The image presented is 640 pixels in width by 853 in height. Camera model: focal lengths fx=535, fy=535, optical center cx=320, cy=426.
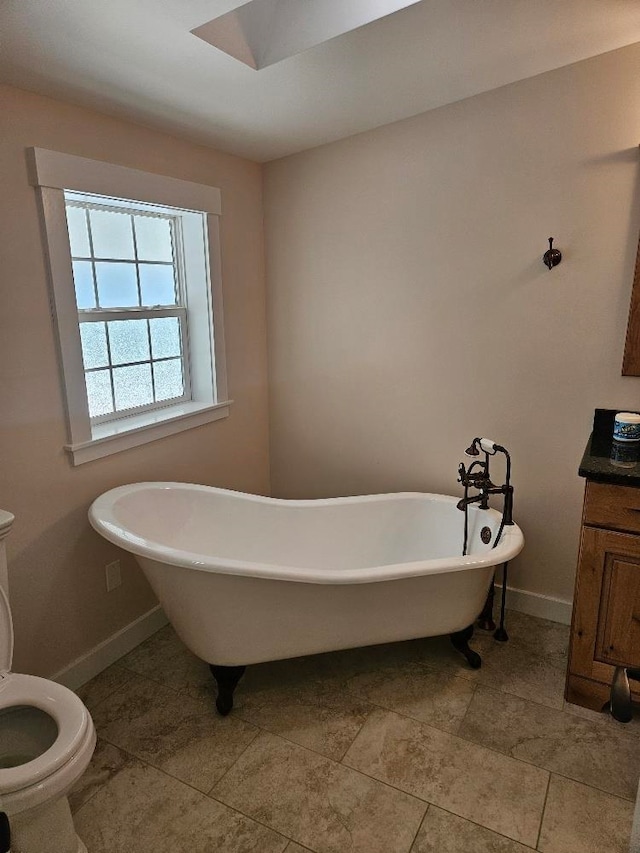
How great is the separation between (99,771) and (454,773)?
1.15m

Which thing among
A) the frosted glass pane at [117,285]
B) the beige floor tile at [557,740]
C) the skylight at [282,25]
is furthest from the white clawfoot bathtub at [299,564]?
the skylight at [282,25]

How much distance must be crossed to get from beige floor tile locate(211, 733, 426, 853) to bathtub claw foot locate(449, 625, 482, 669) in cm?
68

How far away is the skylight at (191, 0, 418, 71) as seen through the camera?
63.0 inches

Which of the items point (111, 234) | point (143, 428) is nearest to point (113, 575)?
point (143, 428)

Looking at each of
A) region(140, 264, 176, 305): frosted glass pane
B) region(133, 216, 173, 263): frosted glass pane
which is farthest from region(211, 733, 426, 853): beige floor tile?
region(133, 216, 173, 263): frosted glass pane

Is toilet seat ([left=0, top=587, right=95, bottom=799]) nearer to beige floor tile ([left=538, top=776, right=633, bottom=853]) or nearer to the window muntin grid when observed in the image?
the window muntin grid

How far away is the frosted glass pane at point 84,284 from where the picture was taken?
2.15m

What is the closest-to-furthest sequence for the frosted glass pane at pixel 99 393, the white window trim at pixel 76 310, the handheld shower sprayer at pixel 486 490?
the white window trim at pixel 76 310
the handheld shower sprayer at pixel 486 490
the frosted glass pane at pixel 99 393

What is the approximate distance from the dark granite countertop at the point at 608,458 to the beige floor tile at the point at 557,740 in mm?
888

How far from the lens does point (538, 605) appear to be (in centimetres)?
256

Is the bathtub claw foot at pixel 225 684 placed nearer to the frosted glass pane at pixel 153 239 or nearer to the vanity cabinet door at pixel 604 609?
the vanity cabinet door at pixel 604 609

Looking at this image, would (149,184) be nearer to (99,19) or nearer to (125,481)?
(99,19)

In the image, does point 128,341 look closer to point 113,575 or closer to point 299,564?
point 113,575

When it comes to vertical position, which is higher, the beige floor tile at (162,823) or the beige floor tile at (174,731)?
the beige floor tile at (174,731)
